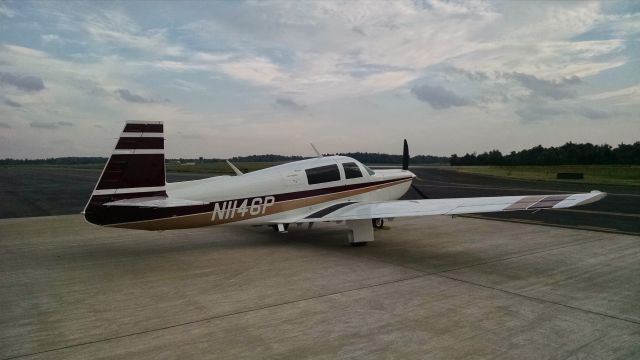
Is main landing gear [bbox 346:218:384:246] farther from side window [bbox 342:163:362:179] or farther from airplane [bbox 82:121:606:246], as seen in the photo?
side window [bbox 342:163:362:179]

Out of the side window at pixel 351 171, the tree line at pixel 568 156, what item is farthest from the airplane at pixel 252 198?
the tree line at pixel 568 156

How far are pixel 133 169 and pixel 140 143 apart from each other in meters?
0.54

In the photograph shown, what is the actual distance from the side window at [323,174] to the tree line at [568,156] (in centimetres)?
7250

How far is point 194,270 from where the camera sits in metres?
8.13

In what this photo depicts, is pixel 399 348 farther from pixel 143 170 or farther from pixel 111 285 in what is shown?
pixel 143 170

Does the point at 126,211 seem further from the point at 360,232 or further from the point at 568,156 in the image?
the point at 568,156

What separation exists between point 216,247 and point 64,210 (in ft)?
39.2

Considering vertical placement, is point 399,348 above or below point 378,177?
below

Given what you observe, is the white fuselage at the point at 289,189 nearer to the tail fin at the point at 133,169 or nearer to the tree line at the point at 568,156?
the tail fin at the point at 133,169

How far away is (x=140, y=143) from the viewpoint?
8.40 m

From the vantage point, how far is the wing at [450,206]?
8.32 meters

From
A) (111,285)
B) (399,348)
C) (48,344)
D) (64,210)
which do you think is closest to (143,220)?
(111,285)

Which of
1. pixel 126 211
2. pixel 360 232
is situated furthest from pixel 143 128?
pixel 360 232

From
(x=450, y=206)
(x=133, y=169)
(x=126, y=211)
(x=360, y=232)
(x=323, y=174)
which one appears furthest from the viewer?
(x=323, y=174)
